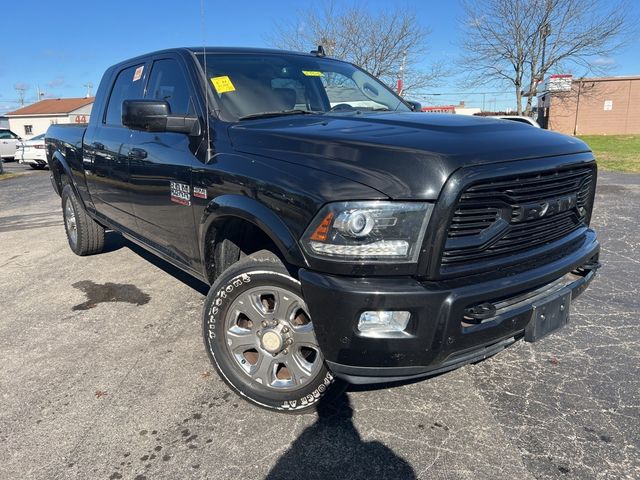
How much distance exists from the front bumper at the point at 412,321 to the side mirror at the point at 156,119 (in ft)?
4.55

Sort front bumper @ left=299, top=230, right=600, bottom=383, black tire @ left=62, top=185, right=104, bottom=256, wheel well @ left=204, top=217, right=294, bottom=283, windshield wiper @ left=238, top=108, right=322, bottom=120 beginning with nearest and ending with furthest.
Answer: front bumper @ left=299, top=230, right=600, bottom=383, wheel well @ left=204, top=217, right=294, bottom=283, windshield wiper @ left=238, top=108, right=322, bottom=120, black tire @ left=62, top=185, right=104, bottom=256

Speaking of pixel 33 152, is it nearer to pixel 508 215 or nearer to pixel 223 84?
pixel 223 84

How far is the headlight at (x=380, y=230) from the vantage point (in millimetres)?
2111

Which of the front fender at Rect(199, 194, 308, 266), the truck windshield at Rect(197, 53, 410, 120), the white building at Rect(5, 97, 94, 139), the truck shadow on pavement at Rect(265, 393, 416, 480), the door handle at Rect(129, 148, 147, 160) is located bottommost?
the truck shadow on pavement at Rect(265, 393, 416, 480)

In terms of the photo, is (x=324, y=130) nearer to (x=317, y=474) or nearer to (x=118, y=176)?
(x=317, y=474)

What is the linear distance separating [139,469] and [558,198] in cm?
243

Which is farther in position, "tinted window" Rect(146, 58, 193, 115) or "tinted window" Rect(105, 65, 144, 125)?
"tinted window" Rect(105, 65, 144, 125)

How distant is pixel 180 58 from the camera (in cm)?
357

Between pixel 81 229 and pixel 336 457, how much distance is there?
14.9 ft

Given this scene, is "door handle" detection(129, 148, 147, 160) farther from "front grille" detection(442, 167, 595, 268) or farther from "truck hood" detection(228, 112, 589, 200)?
"front grille" detection(442, 167, 595, 268)

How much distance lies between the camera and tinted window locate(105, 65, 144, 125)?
169 inches

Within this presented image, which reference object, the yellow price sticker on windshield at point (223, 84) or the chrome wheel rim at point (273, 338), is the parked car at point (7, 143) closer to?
the yellow price sticker on windshield at point (223, 84)

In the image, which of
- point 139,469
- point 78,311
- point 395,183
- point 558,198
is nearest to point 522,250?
point 558,198

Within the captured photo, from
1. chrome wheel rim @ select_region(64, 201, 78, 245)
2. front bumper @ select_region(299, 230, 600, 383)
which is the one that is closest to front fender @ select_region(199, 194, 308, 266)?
front bumper @ select_region(299, 230, 600, 383)
